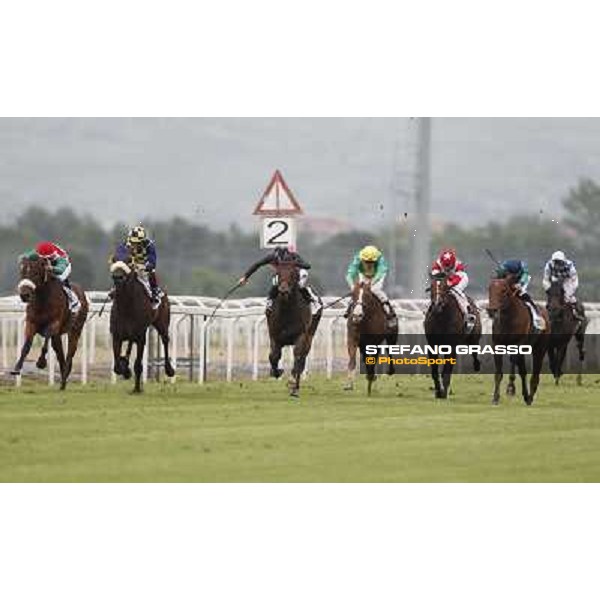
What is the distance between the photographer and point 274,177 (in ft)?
65.9

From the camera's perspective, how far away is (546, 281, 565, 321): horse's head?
22.1m

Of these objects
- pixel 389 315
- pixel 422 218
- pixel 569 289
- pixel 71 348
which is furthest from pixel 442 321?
pixel 422 218

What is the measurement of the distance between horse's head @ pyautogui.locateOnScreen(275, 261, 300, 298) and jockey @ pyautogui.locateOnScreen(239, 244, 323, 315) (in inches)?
1.6

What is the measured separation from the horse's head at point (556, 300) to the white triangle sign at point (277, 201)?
152 inches

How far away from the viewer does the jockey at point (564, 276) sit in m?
21.9

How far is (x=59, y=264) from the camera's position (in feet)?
64.2

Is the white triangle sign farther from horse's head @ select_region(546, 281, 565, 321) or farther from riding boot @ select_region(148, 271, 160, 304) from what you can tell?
horse's head @ select_region(546, 281, 565, 321)

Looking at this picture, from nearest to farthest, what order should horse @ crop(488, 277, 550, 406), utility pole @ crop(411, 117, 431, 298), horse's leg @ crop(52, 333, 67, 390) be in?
horse @ crop(488, 277, 550, 406), horse's leg @ crop(52, 333, 67, 390), utility pole @ crop(411, 117, 431, 298)

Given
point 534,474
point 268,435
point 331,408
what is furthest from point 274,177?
point 534,474

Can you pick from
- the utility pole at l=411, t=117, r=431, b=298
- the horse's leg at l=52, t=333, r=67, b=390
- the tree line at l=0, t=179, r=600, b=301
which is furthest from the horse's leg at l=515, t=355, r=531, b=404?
the tree line at l=0, t=179, r=600, b=301

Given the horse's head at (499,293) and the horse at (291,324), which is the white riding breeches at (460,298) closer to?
the horse's head at (499,293)

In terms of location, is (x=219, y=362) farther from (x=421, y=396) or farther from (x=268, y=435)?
(x=268, y=435)

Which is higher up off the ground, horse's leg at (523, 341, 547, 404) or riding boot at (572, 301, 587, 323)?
riding boot at (572, 301, 587, 323)

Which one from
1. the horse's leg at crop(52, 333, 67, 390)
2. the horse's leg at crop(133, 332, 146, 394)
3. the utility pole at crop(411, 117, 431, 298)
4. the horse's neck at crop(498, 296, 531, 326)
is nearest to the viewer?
the horse's neck at crop(498, 296, 531, 326)
